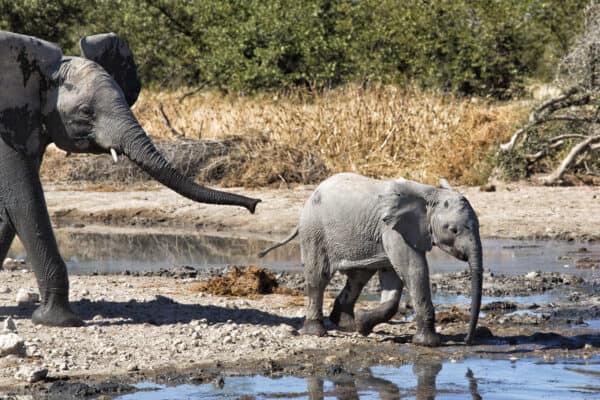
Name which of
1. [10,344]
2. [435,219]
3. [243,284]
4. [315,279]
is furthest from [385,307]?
[10,344]

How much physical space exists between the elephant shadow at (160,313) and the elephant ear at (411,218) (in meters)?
1.41

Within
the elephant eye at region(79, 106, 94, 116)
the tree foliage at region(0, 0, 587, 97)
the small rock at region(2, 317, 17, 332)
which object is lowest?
the small rock at region(2, 317, 17, 332)

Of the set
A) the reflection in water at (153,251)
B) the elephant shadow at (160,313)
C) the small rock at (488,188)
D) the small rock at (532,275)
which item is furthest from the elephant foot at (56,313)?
the small rock at (488,188)

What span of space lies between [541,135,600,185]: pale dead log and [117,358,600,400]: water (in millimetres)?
10903

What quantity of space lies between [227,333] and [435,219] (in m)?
1.83

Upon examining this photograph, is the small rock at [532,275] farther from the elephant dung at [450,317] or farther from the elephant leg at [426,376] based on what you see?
the elephant leg at [426,376]

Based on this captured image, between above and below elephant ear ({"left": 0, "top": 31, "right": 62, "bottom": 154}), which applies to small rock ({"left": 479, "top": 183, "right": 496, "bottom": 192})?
below

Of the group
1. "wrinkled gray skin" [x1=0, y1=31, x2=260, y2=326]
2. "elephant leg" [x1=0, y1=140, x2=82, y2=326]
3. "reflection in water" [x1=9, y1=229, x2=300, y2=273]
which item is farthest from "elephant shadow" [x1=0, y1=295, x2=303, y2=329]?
"reflection in water" [x1=9, y1=229, x2=300, y2=273]

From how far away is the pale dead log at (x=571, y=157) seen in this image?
63.2 feet

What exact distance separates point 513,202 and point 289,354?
9986 millimetres

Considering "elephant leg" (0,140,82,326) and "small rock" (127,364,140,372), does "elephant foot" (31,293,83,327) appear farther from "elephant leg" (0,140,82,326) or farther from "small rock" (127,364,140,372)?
"small rock" (127,364,140,372)

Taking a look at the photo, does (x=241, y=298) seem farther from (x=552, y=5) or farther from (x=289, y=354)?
(x=552, y=5)

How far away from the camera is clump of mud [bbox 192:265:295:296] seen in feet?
38.9

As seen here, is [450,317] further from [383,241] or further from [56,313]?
[56,313]
